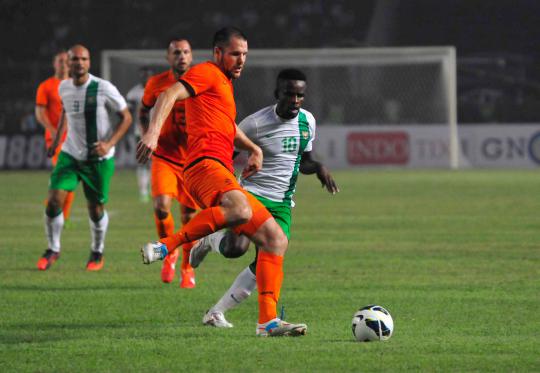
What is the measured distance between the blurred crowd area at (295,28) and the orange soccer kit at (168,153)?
27613 mm

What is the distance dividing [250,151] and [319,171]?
0.58m

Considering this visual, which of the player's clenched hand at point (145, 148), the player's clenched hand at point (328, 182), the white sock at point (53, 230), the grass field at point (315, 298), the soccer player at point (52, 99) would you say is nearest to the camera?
the grass field at point (315, 298)

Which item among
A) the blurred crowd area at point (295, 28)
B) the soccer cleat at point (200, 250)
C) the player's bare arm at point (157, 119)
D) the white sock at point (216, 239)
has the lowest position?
the soccer cleat at point (200, 250)

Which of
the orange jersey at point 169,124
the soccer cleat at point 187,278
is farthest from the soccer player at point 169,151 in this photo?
the soccer cleat at point 187,278

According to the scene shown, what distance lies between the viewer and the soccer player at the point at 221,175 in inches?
289

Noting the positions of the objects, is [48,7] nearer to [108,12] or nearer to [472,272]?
[108,12]

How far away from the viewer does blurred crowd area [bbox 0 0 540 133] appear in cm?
3866

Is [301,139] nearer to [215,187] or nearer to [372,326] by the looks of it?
[215,187]

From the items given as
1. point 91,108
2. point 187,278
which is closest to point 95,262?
point 91,108

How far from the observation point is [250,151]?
25.9 feet

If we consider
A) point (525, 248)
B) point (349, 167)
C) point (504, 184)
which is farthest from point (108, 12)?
point (525, 248)

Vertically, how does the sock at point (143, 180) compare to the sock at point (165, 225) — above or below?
above

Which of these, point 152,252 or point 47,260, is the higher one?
point 152,252

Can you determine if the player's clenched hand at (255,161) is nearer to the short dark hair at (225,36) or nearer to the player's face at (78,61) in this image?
the short dark hair at (225,36)
